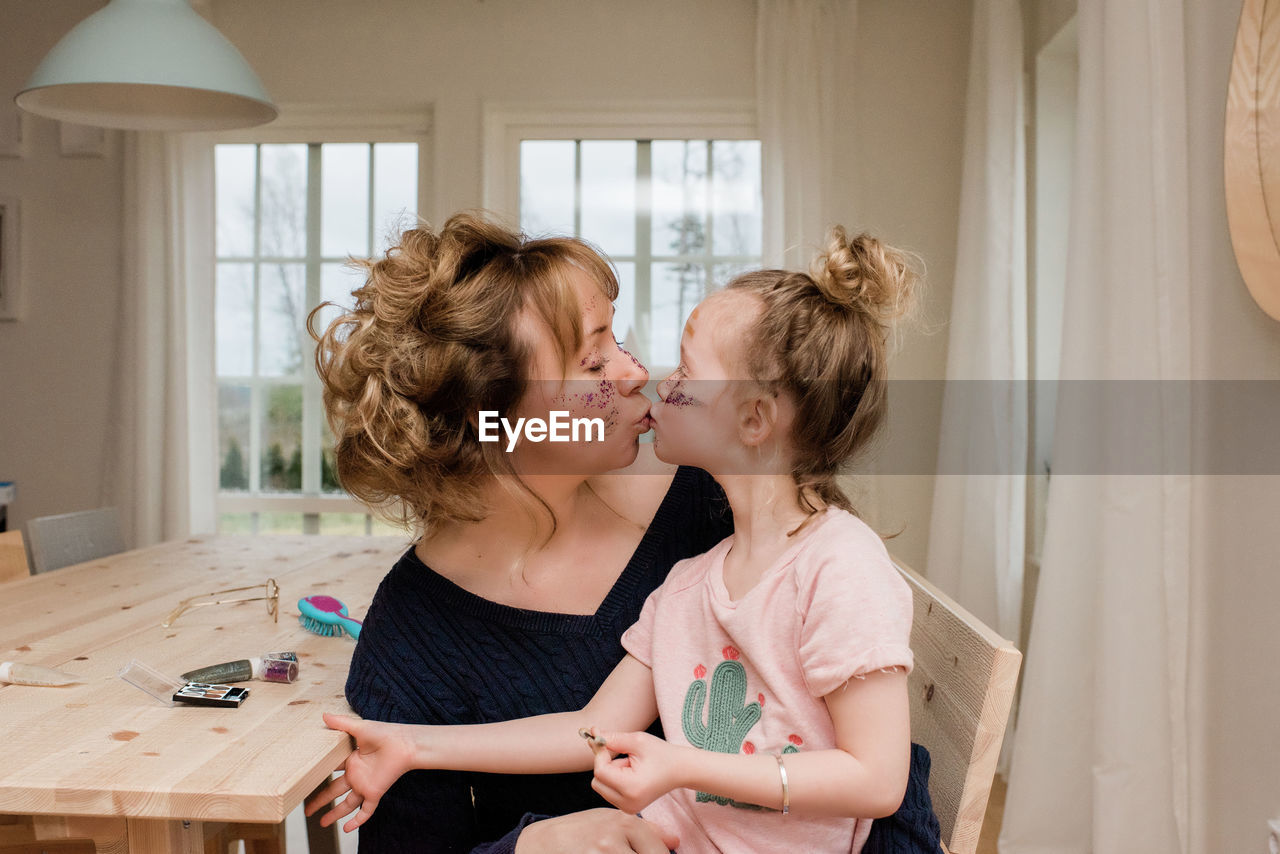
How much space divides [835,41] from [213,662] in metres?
3.26

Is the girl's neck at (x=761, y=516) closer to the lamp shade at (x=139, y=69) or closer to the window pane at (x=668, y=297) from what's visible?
the lamp shade at (x=139, y=69)

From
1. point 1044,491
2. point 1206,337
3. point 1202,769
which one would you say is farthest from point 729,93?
point 1202,769

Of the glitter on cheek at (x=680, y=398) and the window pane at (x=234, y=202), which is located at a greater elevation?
the window pane at (x=234, y=202)

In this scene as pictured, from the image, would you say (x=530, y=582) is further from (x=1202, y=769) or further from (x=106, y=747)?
(x=1202, y=769)

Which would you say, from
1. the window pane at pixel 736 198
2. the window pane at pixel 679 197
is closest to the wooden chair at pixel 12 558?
the window pane at pixel 679 197

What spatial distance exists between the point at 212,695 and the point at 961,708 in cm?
88

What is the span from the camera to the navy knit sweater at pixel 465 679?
1144mm

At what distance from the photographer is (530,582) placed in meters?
1.28

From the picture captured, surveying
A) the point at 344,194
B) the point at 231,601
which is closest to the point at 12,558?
the point at 231,601

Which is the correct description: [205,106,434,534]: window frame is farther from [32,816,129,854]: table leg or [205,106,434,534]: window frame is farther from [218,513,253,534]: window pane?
[32,816,129,854]: table leg

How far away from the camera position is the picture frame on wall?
4.13m

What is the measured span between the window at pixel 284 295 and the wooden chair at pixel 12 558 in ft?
6.24

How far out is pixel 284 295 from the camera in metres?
4.28

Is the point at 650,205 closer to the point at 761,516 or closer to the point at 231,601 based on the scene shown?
the point at 231,601
